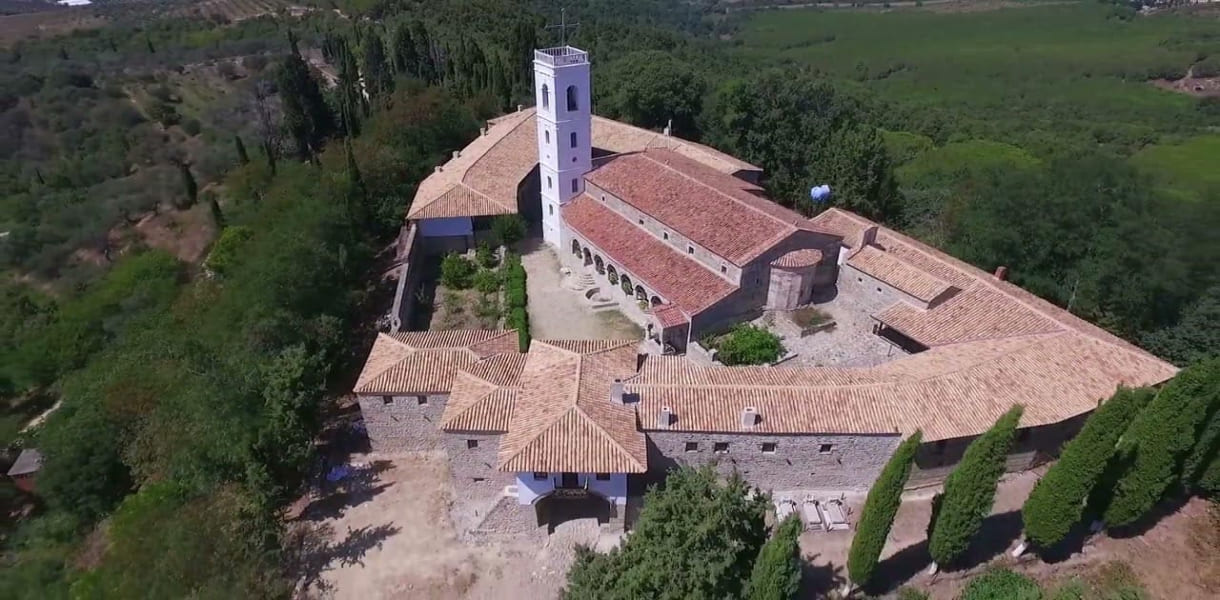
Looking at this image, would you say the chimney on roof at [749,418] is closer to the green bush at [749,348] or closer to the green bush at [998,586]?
the green bush at [749,348]

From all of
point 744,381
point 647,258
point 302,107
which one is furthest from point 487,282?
point 302,107

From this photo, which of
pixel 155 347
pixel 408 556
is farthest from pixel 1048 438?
pixel 155 347

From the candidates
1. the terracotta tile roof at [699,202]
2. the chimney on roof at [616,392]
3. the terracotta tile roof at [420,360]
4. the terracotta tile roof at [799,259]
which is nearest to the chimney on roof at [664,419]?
the chimney on roof at [616,392]

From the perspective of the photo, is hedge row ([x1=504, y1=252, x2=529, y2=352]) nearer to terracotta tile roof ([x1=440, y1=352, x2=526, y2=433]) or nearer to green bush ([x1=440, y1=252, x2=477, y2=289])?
green bush ([x1=440, y1=252, x2=477, y2=289])

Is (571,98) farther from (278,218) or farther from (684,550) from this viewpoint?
(684,550)

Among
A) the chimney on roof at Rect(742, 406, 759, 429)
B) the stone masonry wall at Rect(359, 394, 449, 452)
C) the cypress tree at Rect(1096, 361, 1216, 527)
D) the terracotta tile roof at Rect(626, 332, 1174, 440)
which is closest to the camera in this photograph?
the cypress tree at Rect(1096, 361, 1216, 527)

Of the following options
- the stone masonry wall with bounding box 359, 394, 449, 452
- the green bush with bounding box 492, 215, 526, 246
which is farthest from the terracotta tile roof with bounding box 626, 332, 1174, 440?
the green bush with bounding box 492, 215, 526, 246
